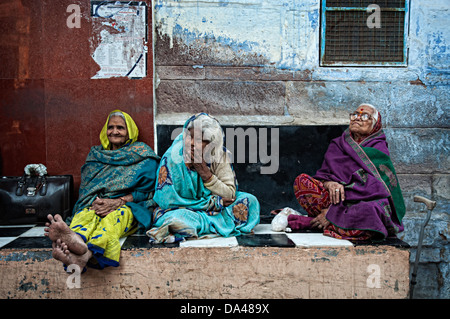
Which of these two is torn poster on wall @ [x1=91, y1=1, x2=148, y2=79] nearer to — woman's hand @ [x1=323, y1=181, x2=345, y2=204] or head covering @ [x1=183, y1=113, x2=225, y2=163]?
head covering @ [x1=183, y1=113, x2=225, y2=163]

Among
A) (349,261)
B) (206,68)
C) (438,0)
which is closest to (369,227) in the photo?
(349,261)

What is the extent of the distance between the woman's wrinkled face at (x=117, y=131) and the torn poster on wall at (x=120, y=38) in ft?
1.68

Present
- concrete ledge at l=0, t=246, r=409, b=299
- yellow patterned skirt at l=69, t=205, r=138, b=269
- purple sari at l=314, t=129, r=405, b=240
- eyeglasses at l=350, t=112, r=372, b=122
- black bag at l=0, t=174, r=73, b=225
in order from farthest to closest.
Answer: black bag at l=0, t=174, r=73, b=225 → eyeglasses at l=350, t=112, r=372, b=122 → purple sari at l=314, t=129, r=405, b=240 → concrete ledge at l=0, t=246, r=409, b=299 → yellow patterned skirt at l=69, t=205, r=138, b=269

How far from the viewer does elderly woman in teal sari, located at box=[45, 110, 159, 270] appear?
2.38 m

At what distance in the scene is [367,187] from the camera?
2756 millimetres

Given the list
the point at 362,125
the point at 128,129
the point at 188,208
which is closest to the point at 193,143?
the point at 188,208

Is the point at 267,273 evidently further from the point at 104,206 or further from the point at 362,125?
the point at 362,125

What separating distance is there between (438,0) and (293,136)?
6.62ft

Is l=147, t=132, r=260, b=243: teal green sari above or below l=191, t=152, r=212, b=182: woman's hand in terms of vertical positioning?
below

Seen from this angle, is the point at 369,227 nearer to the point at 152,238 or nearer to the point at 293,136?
the point at 293,136

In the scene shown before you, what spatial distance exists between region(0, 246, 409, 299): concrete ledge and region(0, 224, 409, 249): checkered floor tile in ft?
0.16

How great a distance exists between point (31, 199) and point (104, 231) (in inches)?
48.7

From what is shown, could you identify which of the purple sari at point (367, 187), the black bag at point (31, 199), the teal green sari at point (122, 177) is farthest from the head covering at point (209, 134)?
the black bag at point (31, 199)

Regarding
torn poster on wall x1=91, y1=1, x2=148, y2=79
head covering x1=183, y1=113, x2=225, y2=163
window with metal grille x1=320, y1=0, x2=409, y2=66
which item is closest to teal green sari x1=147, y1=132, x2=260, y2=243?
head covering x1=183, y1=113, x2=225, y2=163
